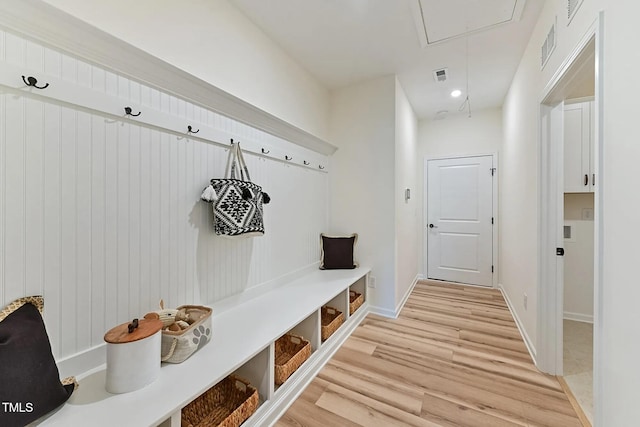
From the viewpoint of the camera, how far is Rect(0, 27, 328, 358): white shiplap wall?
967 mm

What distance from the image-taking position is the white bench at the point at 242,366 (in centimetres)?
92

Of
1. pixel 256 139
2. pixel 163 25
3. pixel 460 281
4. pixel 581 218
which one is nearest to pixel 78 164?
pixel 163 25

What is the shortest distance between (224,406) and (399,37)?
2.97m

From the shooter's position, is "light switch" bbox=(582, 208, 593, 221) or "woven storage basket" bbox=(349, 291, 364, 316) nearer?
"woven storage basket" bbox=(349, 291, 364, 316)

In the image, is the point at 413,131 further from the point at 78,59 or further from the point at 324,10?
the point at 78,59

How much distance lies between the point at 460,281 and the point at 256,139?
12.4ft

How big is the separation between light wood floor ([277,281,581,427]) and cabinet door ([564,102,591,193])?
157 cm

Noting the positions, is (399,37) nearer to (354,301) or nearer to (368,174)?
(368,174)

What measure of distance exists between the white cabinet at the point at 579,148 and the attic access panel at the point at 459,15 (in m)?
1.40

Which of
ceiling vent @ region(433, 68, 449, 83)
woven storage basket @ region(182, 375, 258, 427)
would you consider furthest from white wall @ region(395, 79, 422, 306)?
woven storage basket @ region(182, 375, 258, 427)

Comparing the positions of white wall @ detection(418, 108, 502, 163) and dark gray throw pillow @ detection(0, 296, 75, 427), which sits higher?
white wall @ detection(418, 108, 502, 163)

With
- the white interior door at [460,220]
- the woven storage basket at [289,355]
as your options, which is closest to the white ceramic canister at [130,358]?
the woven storage basket at [289,355]

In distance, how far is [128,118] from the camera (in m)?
1.27

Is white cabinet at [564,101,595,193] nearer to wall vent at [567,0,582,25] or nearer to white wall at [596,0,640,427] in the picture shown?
wall vent at [567,0,582,25]
